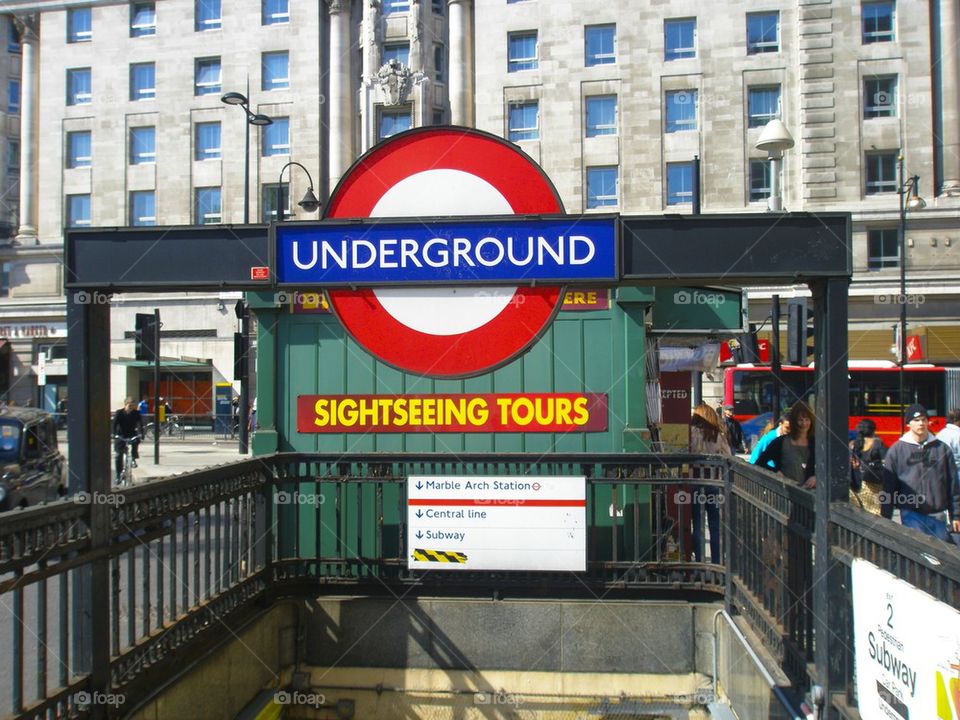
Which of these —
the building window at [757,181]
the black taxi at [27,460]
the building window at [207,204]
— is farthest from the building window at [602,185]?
the black taxi at [27,460]

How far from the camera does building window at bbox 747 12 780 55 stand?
1416 inches

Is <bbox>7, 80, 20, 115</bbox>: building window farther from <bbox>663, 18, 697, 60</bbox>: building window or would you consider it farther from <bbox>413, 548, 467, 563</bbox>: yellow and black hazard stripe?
<bbox>413, 548, 467, 563</bbox>: yellow and black hazard stripe

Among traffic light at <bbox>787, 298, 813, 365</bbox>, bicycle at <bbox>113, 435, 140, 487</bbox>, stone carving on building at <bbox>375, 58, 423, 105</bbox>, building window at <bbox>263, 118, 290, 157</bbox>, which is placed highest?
stone carving on building at <bbox>375, 58, 423, 105</bbox>

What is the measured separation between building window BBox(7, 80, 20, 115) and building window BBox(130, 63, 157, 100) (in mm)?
9739

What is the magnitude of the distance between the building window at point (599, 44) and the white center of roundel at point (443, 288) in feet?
119

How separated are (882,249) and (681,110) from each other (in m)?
10.1

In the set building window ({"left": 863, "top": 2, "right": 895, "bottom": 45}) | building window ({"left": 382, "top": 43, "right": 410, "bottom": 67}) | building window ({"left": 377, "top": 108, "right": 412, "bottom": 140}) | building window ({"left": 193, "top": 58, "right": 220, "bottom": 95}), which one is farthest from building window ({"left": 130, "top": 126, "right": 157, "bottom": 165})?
building window ({"left": 863, "top": 2, "right": 895, "bottom": 45})

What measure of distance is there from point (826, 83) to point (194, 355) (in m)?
30.3

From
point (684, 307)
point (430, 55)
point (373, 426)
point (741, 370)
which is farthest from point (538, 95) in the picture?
point (373, 426)

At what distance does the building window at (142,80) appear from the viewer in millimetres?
41562

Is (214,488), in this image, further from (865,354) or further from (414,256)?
(865,354)

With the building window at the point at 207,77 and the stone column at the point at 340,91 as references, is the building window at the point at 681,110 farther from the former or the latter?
the building window at the point at 207,77

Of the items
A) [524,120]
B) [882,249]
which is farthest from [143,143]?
[882,249]

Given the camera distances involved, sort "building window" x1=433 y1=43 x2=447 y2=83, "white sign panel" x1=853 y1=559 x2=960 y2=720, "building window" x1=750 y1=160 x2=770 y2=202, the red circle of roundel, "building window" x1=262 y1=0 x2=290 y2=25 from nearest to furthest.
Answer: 1. "white sign panel" x1=853 y1=559 x2=960 y2=720
2. the red circle of roundel
3. "building window" x1=750 y1=160 x2=770 y2=202
4. "building window" x1=433 y1=43 x2=447 y2=83
5. "building window" x1=262 y1=0 x2=290 y2=25
